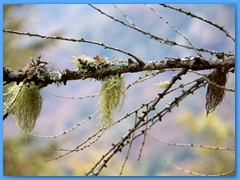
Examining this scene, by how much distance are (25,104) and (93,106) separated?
8.48 ft

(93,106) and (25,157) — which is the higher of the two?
(93,106)

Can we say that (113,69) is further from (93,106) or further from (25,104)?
(93,106)

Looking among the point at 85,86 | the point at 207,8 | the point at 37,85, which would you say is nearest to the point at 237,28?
the point at 37,85

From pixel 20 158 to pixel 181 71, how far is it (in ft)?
14.0

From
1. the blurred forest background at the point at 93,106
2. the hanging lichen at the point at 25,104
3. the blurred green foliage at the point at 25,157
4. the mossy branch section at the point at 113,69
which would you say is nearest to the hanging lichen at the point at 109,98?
the mossy branch section at the point at 113,69

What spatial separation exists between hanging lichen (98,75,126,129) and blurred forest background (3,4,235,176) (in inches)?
61.2

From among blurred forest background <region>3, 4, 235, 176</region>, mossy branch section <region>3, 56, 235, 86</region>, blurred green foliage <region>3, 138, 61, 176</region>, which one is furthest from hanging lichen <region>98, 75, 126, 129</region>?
blurred green foliage <region>3, 138, 61, 176</region>

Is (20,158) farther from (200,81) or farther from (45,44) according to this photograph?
(200,81)

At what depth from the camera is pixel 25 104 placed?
1.69 meters

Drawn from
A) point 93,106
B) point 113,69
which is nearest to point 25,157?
point 93,106

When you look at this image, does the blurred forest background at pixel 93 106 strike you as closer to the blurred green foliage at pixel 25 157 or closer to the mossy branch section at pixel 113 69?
the blurred green foliage at pixel 25 157

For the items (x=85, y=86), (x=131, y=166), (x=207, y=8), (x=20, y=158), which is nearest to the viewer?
(x=207, y=8)

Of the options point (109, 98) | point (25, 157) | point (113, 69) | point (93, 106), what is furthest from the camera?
point (25, 157)

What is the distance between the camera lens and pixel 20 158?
222 inches
